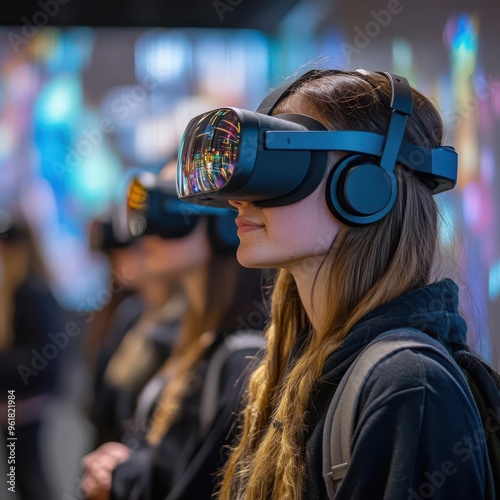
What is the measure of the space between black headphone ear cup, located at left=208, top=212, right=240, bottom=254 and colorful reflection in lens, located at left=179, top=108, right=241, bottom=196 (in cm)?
92

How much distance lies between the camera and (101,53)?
2.08 m

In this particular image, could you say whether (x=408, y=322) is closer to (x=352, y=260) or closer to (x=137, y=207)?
(x=352, y=260)

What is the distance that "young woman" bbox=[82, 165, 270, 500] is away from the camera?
1.99 m

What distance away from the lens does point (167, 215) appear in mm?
2031

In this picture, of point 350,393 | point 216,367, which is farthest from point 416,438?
point 216,367

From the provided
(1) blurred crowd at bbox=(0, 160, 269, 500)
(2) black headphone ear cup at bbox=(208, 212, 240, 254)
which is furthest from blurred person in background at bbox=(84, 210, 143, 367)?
(2) black headphone ear cup at bbox=(208, 212, 240, 254)

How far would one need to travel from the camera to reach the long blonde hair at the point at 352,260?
0.99 meters

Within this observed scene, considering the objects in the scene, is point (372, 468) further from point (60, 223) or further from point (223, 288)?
point (60, 223)

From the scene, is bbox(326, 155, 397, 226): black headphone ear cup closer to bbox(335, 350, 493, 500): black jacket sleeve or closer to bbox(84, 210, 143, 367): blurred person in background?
bbox(335, 350, 493, 500): black jacket sleeve

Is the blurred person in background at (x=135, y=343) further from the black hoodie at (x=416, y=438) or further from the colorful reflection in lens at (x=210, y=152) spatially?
the black hoodie at (x=416, y=438)

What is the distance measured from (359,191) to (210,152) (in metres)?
0.22

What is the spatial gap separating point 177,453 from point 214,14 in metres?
1.25

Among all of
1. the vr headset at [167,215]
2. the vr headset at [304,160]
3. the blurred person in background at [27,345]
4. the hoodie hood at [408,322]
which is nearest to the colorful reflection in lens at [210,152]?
the vr headset at [304,160]

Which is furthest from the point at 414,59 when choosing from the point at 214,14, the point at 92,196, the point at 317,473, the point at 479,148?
the point at 317,473
